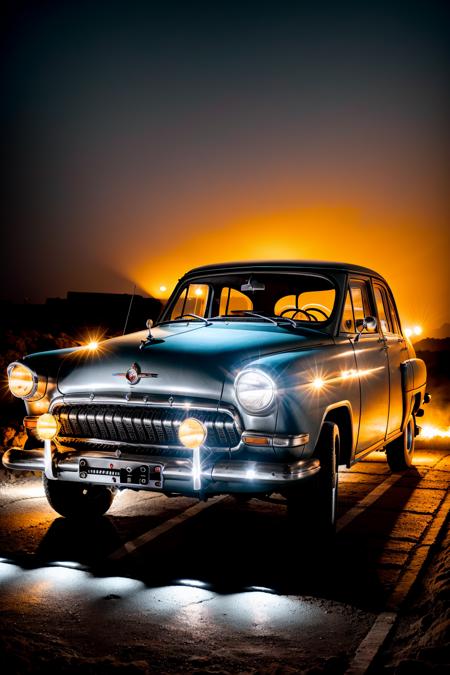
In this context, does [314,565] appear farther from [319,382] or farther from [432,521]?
[432,521]

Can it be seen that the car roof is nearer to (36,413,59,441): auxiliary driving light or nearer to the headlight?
the headlight

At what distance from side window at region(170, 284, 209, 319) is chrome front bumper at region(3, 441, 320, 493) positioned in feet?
7.24

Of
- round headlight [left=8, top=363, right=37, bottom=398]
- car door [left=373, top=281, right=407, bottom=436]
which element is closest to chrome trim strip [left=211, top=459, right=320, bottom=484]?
round headlight [left=8, top=363, right=37, bottom=398]

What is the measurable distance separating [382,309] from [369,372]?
134 centimetres

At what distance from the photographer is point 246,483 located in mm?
4395

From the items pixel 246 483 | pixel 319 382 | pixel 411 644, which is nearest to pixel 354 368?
pixel 319 382

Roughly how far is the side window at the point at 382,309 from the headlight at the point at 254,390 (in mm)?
2818

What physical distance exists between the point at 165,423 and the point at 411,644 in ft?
6.60

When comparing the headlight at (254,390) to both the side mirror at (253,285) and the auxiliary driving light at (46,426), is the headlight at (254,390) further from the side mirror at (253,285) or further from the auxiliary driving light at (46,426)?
the side mirror at (253,285)

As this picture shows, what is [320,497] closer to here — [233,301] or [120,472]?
[120,472]

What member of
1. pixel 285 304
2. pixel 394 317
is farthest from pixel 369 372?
pixel 394 317

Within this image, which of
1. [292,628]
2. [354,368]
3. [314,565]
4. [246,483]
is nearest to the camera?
[292,628]

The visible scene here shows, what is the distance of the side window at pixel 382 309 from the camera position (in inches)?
280

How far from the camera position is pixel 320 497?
4.88m
